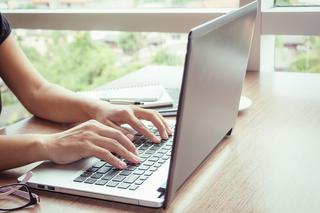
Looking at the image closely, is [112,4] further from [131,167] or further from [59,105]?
[131,167]

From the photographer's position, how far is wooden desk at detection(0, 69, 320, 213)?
80 cm

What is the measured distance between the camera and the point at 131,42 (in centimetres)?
234

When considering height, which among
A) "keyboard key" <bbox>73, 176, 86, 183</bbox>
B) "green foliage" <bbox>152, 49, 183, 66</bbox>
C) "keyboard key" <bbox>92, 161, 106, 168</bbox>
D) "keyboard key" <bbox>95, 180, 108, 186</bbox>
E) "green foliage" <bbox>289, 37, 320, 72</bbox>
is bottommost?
"green foliage" <bbox>152, 49, 183, 66</bbox>

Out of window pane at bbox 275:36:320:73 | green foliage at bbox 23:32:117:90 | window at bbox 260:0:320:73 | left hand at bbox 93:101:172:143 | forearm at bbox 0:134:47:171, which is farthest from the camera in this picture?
green foliage at bbox 23:32:117:90

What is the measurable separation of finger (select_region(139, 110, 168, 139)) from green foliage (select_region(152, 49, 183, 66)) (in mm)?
1193

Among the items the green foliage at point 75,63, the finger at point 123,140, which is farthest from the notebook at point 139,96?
the green foliage at point 75,63

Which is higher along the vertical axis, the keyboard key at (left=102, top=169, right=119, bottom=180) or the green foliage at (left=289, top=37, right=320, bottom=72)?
the keyboard key at (left=102, top=169, right=119, bottom=180)

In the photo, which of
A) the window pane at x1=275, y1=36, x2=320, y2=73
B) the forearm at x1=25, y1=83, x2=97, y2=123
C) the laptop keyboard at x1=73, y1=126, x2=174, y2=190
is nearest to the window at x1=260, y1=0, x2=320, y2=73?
the window pane at x1=275, y1=36, x2=320, y2=73

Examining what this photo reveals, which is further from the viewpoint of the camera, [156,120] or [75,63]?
[75,63]

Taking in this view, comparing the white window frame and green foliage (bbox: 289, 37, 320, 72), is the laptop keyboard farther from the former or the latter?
green foliage (bbox: 289, 37, 320, 72)

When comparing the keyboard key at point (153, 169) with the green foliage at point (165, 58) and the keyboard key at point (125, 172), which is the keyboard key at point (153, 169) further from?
the green foliage at point (165, 58)

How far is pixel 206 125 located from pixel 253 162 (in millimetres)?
144

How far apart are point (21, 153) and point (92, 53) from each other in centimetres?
173

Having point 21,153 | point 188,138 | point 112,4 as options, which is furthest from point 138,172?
point 112,4
